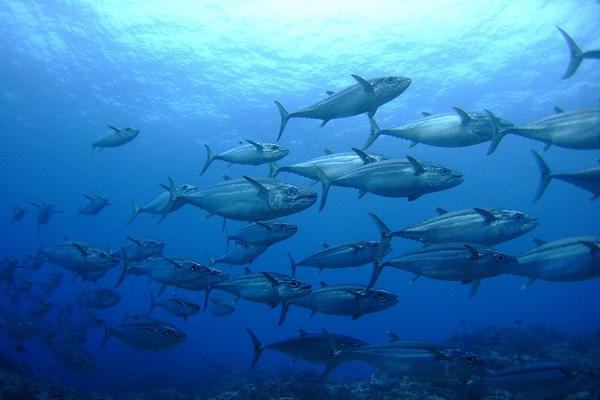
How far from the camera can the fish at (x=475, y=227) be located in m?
4.27

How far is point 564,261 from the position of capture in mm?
4309

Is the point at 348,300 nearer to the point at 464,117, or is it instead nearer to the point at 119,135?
the point at 464,117

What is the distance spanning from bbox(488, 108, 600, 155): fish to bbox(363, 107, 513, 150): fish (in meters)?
0.19

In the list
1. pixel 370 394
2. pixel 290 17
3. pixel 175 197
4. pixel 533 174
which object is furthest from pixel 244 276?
pixel 533 174

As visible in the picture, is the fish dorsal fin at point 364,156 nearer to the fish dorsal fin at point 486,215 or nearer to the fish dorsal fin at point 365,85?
the fish dorsal fin at point 365,85

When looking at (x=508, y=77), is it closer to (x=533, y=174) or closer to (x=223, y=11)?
(x=223, y=11)

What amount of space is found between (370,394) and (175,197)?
623 centimetres

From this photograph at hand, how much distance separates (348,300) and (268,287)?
1163mm

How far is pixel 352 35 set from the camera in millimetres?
19953

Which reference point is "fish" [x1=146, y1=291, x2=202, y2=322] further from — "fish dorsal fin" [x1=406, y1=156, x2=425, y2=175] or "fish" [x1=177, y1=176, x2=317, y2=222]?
"fish dorsal fin" [x1=406, y1=156, x2=425, y2=175]

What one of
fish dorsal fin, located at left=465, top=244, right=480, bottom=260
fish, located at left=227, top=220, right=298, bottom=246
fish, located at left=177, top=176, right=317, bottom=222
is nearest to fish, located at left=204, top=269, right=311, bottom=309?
fish, located at left=227, top=220, right=298, bottom=246

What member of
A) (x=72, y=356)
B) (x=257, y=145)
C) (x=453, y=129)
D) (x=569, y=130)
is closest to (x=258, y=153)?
(x=257, y=145)

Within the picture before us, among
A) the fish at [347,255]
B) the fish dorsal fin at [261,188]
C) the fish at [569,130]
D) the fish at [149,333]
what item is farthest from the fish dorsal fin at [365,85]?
the fish at [149,333]

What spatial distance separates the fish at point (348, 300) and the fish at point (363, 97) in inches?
95.9
